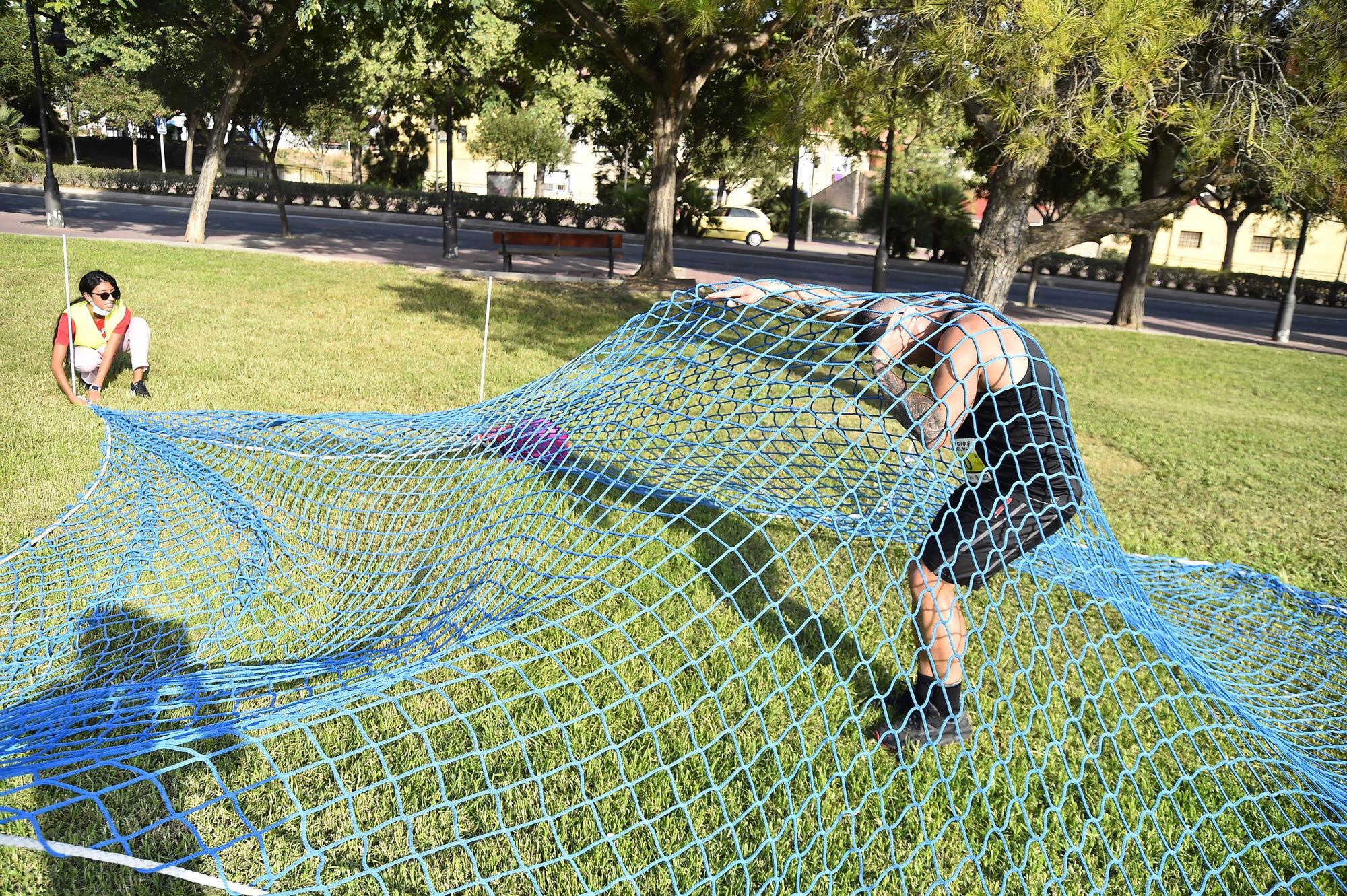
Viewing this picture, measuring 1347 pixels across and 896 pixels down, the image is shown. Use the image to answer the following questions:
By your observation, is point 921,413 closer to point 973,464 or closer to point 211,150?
point 973,464

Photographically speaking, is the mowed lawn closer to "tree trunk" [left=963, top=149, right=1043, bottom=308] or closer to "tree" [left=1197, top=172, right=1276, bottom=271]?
"tree trunk" [left=963, top=149, right=1043, bottom=308]

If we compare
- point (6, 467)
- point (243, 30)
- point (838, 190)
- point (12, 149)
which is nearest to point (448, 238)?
point (243, 30)

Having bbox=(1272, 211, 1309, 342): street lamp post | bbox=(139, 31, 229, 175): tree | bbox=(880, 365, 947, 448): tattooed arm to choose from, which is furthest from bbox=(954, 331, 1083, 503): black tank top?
bbox=(139, 31, 229, 175): tree

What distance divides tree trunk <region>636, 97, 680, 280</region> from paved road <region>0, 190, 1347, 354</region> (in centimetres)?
252

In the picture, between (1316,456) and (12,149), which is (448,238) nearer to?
(1316,456)

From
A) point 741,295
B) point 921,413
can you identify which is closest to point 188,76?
point 741,295

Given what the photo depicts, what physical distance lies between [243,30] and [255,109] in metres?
2.40

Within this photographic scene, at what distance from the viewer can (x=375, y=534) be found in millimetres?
4332

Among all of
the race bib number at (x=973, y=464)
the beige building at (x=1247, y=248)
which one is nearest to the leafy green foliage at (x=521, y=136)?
the beige building at (x=1247, y=248)

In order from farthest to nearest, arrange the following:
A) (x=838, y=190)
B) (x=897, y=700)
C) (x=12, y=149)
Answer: (x=838, y=190)
(x=12, y=149)
(x=897, y=700)

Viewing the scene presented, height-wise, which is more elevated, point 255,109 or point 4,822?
point 255,109

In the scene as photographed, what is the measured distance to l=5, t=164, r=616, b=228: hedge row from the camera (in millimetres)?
29906

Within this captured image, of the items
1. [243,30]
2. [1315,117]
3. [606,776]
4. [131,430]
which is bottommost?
[606,776]

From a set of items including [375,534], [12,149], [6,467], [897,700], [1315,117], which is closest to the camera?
[897,700]
